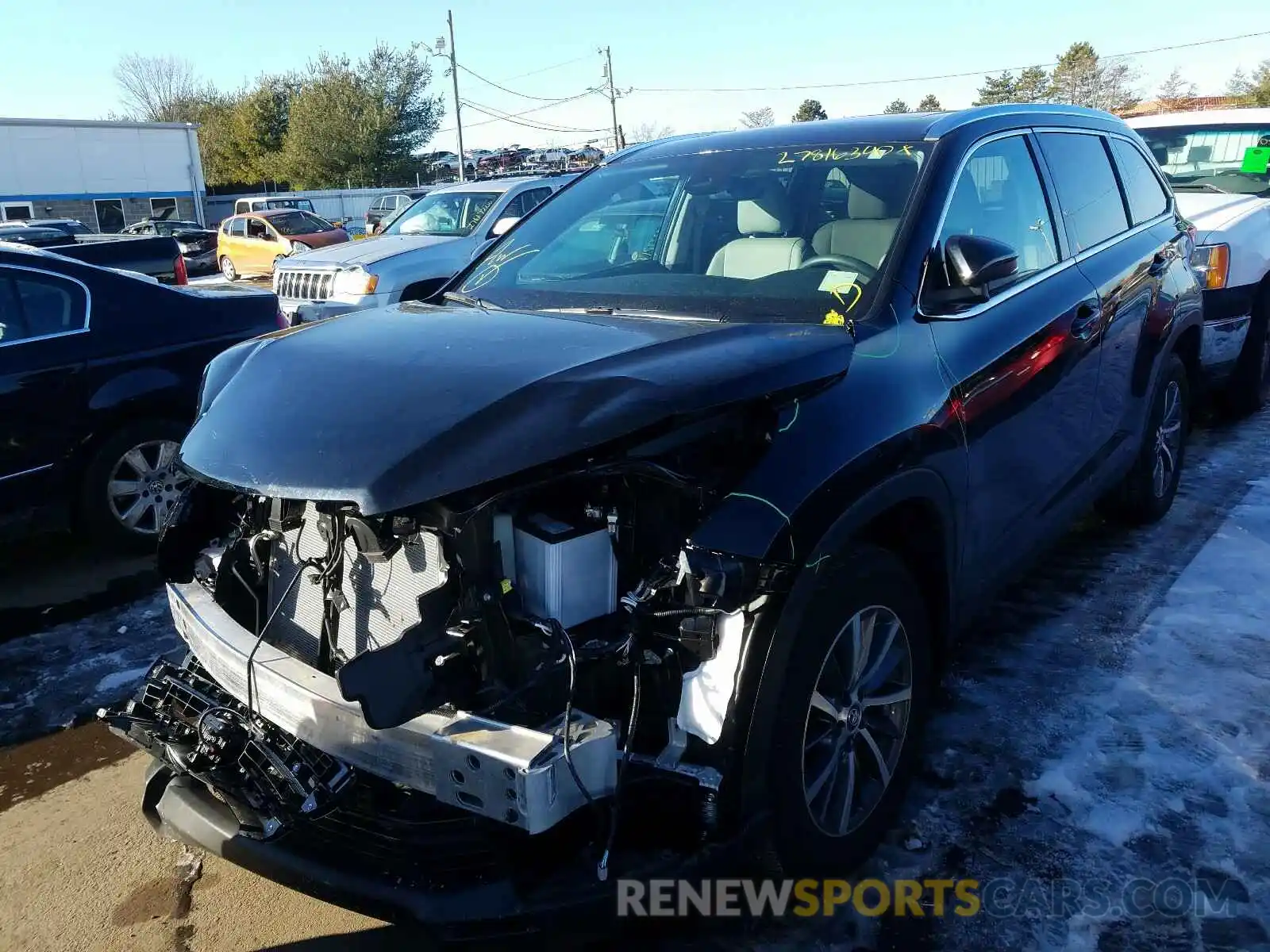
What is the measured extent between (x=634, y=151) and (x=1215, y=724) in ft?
9.78

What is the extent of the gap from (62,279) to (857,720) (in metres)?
4.73

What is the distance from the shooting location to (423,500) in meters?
1.99

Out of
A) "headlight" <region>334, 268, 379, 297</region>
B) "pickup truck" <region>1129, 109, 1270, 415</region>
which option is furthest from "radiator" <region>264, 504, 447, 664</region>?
"headlight" <region>334, 268, 379, 297</region>

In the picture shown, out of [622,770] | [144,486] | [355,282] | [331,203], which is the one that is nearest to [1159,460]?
[622,770]

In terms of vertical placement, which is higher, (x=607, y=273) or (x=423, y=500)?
(x=607, y=273)

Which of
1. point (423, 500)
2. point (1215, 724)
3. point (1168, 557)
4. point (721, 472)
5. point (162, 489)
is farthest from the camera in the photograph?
point (162, 489)

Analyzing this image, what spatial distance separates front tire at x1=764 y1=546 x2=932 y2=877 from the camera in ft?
7.45

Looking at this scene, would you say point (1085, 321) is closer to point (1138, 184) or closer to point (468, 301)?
point (1138, 184)

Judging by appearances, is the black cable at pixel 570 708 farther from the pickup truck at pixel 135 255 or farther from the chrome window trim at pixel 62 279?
the pickup truck at pixel 135 255

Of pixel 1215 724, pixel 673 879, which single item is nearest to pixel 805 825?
pixel 673 879

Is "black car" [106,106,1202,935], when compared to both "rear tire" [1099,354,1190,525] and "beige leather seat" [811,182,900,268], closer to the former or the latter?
"beige leather seat" [811,182,900,268]

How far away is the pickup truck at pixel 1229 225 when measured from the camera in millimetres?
6469

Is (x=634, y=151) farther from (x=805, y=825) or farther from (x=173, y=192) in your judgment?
(x=173, y=192)

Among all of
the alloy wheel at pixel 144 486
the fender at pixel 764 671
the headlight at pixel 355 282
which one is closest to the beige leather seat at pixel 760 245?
the fender at pixel 764 671
